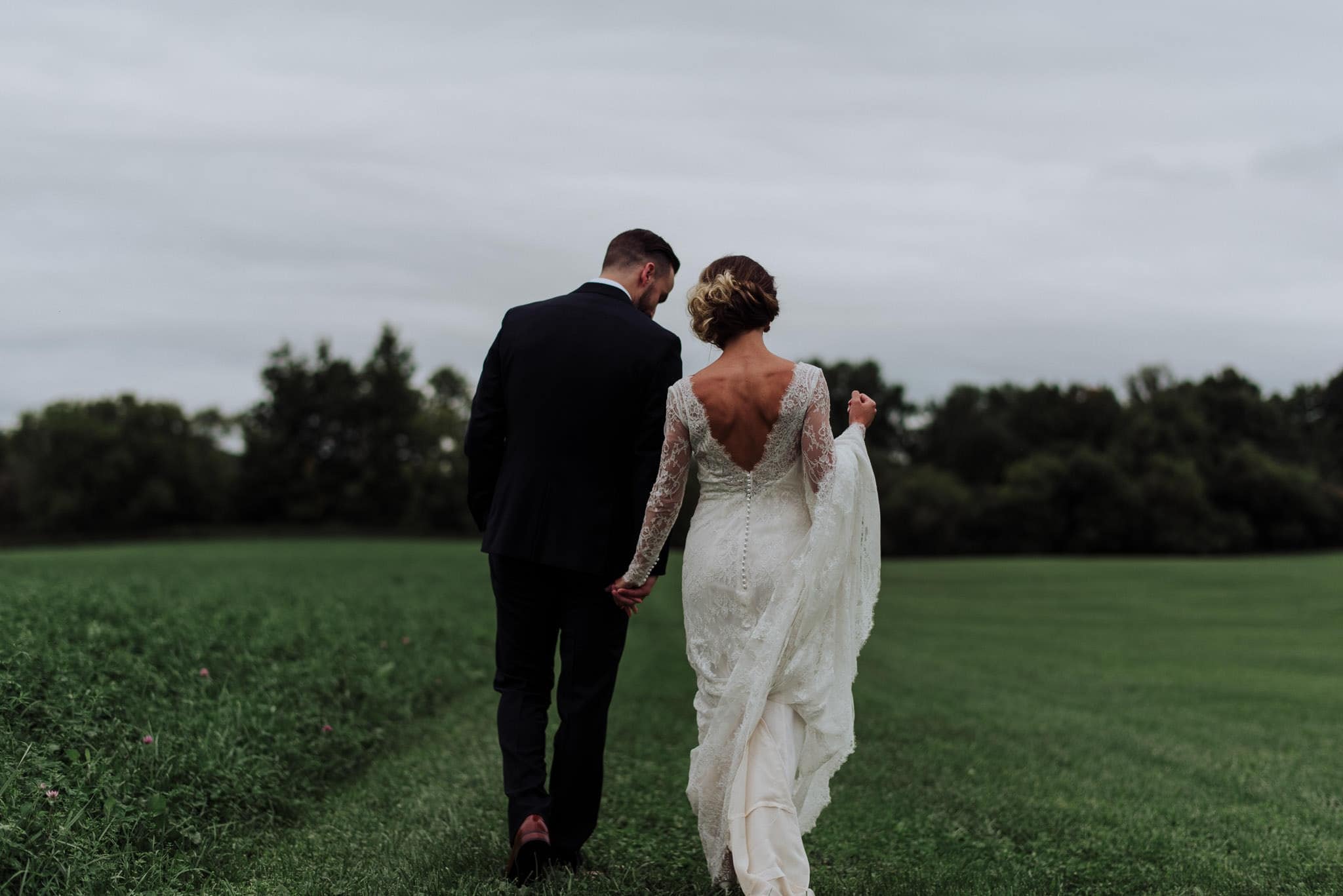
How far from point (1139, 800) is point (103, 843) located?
17.6 feet

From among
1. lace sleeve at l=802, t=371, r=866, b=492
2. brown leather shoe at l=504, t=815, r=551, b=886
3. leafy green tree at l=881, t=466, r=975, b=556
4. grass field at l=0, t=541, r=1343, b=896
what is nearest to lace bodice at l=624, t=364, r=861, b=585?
lace sleeve at l=802, t=371, r=866, b=492

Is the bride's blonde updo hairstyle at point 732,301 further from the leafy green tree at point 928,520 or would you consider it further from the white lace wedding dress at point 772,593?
the leafy green tree at point 928,520

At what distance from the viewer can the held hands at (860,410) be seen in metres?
4.45

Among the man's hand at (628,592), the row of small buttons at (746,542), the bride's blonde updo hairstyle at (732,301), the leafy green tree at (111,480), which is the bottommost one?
the leafy green tree at (111,480)

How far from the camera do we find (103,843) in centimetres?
395

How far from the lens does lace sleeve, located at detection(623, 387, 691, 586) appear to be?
430cm

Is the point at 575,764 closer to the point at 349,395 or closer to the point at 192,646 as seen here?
the point at 192,646

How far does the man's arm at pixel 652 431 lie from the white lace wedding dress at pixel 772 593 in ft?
0.33

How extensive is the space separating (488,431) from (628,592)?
3.00ft

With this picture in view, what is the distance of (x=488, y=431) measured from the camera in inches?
180

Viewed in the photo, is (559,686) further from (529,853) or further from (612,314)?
(612,314)

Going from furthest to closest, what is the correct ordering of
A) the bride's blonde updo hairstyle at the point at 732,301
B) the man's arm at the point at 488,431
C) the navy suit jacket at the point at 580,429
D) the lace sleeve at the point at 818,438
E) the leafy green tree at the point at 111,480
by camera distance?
the leafy green tree at the point at 111,480 → the man's arm at the point at 488,431 → the navy suit jacket at the point at 580,429 → the bride's blonde updo hairstyle at the point at 732,301 → the lace sleeve at the point at 818,438

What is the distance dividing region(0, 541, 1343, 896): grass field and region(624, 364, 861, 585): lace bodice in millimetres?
1417

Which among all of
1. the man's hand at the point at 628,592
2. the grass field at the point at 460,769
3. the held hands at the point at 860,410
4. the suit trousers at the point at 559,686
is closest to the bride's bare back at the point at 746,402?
the held hands at the point at 860,410
